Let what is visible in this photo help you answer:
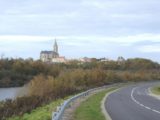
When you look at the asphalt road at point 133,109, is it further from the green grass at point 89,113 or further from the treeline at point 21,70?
the treeline at point 21,70

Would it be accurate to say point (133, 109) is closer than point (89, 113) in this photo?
No

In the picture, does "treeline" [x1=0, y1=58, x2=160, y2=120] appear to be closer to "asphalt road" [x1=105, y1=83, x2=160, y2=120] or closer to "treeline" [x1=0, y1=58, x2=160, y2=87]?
"treeline" [x1=0, y1=58, x2=160, y2=87]

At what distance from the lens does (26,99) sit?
3869 cm

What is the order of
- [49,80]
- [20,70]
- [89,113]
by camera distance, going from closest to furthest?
[89,113] < [49,80] < [20,70]

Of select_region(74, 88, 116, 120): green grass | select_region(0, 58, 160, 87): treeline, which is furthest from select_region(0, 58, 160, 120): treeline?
select_region(74, 88, 116, 120): green grass

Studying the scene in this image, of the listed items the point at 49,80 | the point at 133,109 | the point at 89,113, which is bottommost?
the point at 133,109

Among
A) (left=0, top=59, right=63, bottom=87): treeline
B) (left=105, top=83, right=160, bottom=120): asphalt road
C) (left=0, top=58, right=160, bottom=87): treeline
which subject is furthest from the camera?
(left=0, top=59, right=63, bottom=87): treeline

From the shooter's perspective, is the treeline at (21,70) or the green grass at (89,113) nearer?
the green grass at (89,113)

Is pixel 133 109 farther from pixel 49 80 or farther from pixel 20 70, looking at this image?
pixel 20 70

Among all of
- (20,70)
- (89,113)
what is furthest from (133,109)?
A: (20,70)

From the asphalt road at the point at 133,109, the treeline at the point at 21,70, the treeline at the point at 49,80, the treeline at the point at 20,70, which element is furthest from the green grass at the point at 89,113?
the treeline at the point at 20,70

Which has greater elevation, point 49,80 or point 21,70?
point 21,70

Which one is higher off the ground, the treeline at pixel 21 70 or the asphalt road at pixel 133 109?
the treeline at pixel 21 70

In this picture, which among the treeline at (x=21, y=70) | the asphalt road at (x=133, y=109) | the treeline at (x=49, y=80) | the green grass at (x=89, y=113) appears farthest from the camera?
the treeline at (x=21, y=70)
